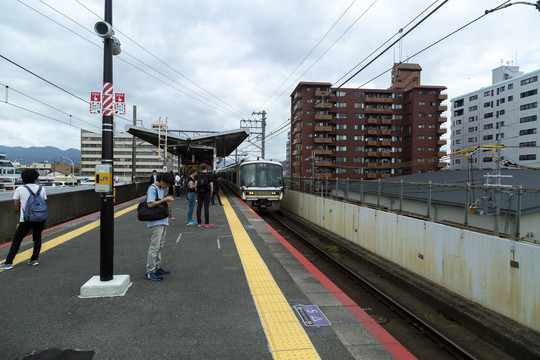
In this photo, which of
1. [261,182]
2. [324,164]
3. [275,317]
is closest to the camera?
[275,317]

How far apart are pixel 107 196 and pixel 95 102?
1468 mm

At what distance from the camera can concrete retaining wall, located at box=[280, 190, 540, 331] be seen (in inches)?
161

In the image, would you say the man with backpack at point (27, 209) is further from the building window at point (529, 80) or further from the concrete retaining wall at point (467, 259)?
the building window at point (529, 80)

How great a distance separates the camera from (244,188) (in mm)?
17188

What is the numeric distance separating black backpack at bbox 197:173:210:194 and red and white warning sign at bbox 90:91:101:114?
493cm

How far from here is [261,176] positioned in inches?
683

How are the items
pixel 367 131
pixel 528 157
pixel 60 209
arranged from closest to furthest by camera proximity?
pixel 60 209 < pixel 528 157 < pixel 367 131

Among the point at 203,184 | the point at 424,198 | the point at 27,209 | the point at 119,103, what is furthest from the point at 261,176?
the point at 119,103

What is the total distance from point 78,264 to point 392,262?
682cm

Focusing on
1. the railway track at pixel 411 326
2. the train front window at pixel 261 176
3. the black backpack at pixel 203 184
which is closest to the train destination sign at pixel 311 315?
the railway track at pixel 411 326

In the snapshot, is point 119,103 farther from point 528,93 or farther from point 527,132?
point 528,93

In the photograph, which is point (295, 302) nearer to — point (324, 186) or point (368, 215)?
point (368, 215)

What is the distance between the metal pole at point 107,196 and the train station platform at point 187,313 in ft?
1.73

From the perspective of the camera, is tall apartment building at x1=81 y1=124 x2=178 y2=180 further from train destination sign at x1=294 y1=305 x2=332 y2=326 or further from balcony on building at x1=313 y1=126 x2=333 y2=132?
train destination sign at x1=294 y1=305 x2=332 y2=326
